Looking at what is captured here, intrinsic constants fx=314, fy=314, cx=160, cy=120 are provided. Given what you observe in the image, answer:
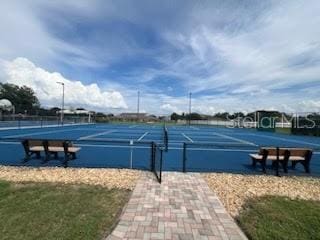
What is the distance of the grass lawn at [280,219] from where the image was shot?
16.0ft

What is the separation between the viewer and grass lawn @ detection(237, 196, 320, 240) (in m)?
4.89

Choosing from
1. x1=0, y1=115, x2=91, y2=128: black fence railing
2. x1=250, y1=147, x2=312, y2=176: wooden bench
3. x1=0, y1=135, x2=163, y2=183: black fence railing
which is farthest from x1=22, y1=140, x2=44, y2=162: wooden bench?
x1=0, y1=115, x2=91, y2=128: black fence railing

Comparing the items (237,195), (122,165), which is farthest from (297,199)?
(122,165)

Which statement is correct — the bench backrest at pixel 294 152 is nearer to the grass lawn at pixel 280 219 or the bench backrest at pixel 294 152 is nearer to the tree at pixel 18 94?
the grass lawn at pixel 280 219

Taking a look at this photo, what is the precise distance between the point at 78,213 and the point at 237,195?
11.5 ft

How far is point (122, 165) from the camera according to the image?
10.6 metres

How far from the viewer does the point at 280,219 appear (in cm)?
551

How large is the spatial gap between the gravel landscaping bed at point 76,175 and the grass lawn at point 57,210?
509mm

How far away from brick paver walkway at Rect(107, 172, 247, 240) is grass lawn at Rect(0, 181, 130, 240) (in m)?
0.31

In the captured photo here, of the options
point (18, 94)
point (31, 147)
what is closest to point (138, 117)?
Result: point (18, 94)

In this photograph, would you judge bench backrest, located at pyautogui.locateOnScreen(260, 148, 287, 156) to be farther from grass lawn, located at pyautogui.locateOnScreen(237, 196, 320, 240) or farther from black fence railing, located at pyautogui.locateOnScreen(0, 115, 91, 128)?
black fence railing, located at pyautogui.locateOnScreen(0, 115, 91, 128)

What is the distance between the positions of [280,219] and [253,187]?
7.71 ft

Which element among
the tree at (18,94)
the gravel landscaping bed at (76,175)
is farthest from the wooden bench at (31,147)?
the tree at (18,94)

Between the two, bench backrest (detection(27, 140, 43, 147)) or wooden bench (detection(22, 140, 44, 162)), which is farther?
bench backrest (detection(27, 140, 43, 147))
